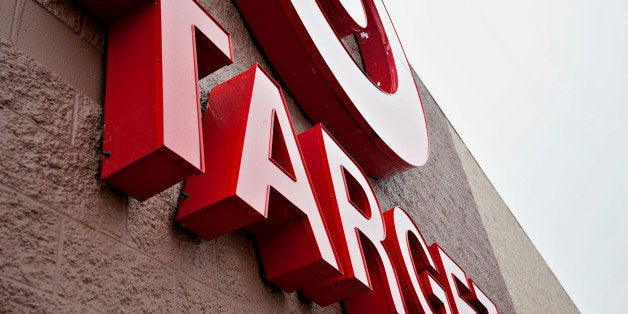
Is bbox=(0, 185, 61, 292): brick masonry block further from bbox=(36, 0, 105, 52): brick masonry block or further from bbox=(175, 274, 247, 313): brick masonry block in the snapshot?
bbox=(36, 0, 105, 52): brick masonry block

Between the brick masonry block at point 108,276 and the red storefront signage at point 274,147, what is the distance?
0.56 ft

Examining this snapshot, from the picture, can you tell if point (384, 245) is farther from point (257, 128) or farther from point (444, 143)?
point (444, 143)

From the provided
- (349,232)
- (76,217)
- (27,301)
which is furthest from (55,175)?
(349,232)

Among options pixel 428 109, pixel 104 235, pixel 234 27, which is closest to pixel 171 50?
pixel 104 235

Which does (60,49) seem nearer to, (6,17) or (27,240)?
(6,17)

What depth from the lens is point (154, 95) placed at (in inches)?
65.8

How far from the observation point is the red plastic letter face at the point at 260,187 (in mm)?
1848

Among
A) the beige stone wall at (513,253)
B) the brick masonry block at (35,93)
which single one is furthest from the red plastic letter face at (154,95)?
the beige stone wall at (513,253)

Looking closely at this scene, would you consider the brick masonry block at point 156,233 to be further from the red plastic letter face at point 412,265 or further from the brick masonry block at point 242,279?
the red plastic letter face at point 412,265

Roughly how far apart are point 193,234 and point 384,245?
4.29ft

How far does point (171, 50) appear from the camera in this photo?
179 centimetres

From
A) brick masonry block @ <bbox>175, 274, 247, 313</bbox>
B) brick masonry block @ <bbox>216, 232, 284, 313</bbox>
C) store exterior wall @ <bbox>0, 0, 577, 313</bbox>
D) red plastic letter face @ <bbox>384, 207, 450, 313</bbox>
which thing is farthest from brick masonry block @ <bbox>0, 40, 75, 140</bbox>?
red plastic letter face @ <bbox>384, 207, 450, 313</bbox>

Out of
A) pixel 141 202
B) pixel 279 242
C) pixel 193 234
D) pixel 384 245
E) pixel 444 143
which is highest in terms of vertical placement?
pixel 141 202

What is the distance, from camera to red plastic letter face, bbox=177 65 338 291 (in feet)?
6.06
